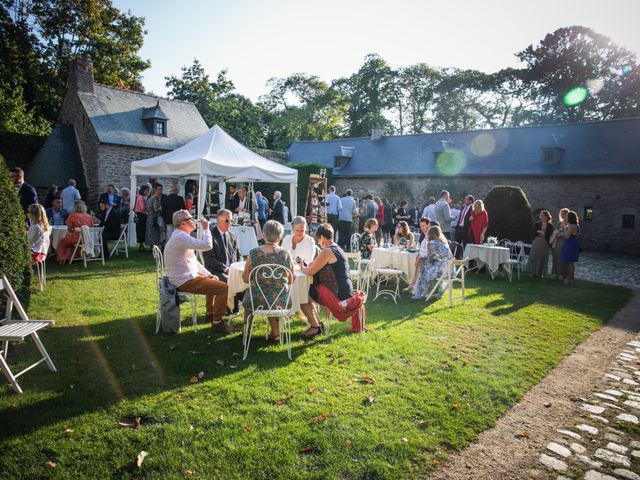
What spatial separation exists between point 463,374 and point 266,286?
2.32 meters

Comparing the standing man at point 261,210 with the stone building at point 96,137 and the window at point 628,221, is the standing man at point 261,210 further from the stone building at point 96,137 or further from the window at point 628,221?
the window at point 628,221

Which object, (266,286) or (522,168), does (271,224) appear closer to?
(266,286)

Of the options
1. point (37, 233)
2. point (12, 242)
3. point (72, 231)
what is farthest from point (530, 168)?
point (12, 242)

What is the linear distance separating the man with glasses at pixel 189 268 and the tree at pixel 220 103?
29012mm

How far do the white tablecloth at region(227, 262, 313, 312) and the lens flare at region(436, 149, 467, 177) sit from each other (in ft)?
72.6

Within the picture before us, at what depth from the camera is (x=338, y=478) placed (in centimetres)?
276

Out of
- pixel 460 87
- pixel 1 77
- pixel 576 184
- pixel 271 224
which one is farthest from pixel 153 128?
pixel 460 87

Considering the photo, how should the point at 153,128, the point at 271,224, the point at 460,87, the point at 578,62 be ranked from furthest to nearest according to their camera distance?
the point at 460,87 → the point at 578,62 → the point at 153,128 → the point at 271,224

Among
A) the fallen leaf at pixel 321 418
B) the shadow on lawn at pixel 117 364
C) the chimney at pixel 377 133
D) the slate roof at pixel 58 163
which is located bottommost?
the fallen leaf at pixel 321 418

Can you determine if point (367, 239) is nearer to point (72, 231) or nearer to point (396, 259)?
point (396, 259)

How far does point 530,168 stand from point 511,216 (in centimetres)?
1210

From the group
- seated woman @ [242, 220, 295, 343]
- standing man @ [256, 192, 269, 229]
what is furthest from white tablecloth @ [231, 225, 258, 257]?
seated woman @ [242, 220, 295, 343]

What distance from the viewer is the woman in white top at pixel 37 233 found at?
276 inches

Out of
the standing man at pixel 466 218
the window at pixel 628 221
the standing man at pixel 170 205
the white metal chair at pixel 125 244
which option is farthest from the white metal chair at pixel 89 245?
the window at pixel 628 221
